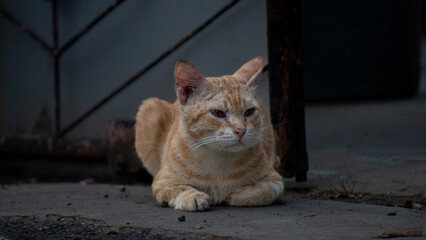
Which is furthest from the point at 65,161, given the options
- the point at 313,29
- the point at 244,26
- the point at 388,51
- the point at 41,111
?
the point at 388,51

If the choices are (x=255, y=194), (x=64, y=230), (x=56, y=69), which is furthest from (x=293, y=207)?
(x=56, y=69)

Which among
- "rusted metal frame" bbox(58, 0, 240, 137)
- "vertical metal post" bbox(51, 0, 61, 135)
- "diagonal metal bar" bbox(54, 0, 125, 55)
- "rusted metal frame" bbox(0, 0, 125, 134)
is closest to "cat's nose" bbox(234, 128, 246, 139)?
"rusted metal frame" bbox(58, 0, 240, 137)

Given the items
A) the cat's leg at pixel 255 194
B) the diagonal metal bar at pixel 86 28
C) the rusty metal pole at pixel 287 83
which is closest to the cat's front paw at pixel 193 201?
the cat's leg at pixel 255 194

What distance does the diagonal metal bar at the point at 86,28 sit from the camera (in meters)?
5.36

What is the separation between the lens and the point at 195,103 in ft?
11.5

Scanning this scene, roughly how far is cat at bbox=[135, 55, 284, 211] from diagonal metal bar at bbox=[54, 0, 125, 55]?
6.22ft

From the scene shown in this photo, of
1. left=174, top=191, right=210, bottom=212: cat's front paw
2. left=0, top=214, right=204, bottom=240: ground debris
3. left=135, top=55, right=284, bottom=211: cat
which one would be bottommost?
left=0, top=214, right=204, bottom=240: ground debris

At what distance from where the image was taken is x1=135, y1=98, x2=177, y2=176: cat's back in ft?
14.7

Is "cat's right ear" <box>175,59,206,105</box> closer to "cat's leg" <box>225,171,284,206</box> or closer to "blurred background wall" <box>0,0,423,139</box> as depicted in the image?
"cat's leg" <box>225,171,284,206</box>

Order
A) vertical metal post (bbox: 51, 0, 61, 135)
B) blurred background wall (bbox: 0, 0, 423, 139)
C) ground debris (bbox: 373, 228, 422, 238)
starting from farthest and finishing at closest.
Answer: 1. vertical metal post (bbox: 51, 0, 61, 135)
2. blurred background wall (bbox: 0, 0, 423, 139)
3. ground debris (bbox: 373, 228, 422, 238)

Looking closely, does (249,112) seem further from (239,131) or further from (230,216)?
(230,216)

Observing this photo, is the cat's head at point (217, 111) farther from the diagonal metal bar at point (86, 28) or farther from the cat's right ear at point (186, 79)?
the diagonal metal bar at point (86, 28)

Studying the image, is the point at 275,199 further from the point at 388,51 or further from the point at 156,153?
the point at 388,51

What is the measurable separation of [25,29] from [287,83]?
10.1 feet
